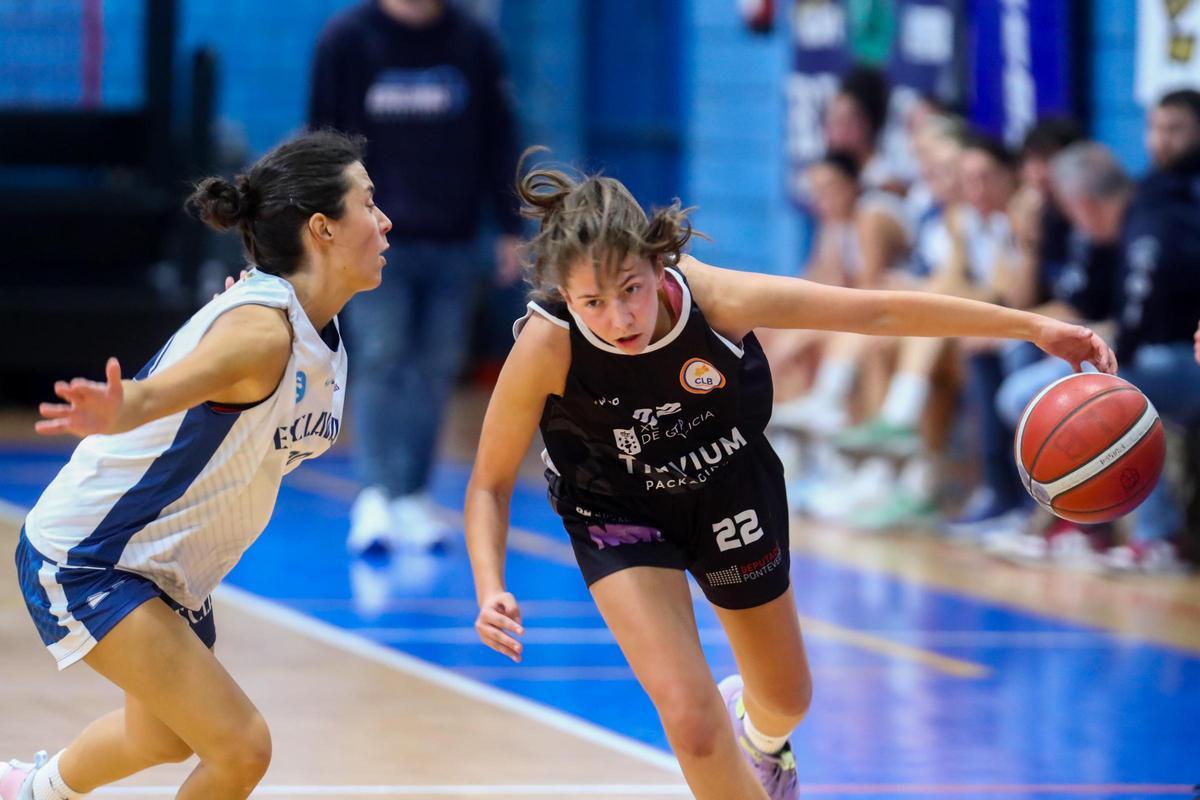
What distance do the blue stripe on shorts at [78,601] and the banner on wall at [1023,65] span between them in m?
6.10

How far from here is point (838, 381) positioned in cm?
819

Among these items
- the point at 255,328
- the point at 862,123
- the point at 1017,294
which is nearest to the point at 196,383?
the point at 255,328

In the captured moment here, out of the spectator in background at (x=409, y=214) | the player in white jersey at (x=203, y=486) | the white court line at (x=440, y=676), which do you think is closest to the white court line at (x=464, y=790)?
the white court line at (x=440, y=676)

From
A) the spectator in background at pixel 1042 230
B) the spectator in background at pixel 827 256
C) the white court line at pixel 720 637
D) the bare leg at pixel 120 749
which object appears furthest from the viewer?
the spectator in background at pixel 827 256

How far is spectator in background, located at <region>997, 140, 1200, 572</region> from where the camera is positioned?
6.54 metres

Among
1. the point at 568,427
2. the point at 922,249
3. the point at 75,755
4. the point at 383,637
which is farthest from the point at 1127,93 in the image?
the point at 75,755

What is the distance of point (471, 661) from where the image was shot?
17.6ft

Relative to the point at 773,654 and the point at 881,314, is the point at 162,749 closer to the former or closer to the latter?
the point at 773,654

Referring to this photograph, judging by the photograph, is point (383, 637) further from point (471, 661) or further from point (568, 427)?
point (568, 427)

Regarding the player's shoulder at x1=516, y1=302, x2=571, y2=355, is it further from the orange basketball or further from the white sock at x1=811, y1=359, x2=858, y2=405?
the white sock at x1=811, y1=359, x2=858, y2=405

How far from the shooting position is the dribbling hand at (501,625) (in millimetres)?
3027

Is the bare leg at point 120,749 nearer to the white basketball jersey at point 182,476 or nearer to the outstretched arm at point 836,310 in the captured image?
the white basketball jersey at point 182,476

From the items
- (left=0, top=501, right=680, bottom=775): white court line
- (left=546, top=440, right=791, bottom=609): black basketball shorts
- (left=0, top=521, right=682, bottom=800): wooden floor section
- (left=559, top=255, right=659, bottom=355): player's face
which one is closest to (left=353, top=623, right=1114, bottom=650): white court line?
(left=0, top=501, right=680, bottom=775): white court line

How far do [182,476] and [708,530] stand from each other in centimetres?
99
